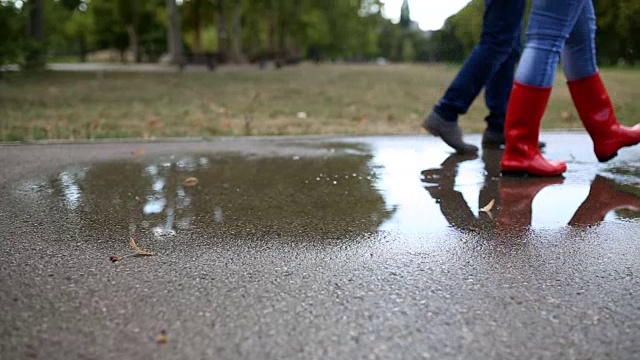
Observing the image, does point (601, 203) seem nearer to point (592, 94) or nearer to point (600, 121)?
point (600, 121)

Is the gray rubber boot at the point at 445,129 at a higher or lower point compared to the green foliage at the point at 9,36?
lower

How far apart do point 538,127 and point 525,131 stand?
103 millimetres

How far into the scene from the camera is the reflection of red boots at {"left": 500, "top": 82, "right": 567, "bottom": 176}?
359 centimetres

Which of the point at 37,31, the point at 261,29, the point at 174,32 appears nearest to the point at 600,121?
the point at 37,31

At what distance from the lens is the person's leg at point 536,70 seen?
351 cm

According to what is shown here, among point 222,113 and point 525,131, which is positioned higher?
point 525,131

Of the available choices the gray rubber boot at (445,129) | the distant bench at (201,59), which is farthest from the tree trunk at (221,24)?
the gray rubber boot at (445,129)

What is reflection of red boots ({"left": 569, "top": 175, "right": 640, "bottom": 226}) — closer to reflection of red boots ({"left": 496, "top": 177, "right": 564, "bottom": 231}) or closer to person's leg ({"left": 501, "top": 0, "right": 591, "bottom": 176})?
reflection of red boots ({"left": 496, "top": 177, "right": 564, "bottom": 231})

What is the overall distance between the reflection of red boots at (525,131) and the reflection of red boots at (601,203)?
0.31 m

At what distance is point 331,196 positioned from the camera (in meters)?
3.32

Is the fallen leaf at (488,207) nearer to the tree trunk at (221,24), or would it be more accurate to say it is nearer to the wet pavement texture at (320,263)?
the wet pavement texture at (320,263)

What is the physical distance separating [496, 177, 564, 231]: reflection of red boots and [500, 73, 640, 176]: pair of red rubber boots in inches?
3.4

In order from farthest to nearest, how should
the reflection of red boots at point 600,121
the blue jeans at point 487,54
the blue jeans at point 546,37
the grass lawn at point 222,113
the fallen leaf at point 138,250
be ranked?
the grass lawn at point 222,113 < the blue jeans at point 487,54 < the reflection of red boots at point 600,121 < the blue jeans at point 546,37 < the fallen leaf at point 138,250

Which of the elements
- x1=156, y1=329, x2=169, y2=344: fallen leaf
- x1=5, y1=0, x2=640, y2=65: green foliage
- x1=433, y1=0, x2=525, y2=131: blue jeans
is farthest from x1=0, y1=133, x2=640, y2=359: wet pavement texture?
x1=5, y1=0, x2=640, y2=65: green foliage
